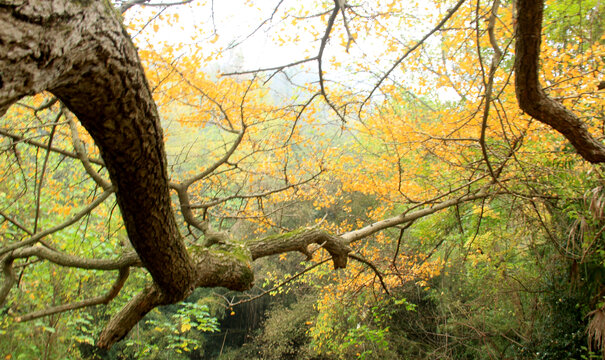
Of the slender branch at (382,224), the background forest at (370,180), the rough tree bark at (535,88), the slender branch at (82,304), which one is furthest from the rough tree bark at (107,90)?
the slender branch at (382,224)

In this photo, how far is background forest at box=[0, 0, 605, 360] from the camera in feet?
7.75

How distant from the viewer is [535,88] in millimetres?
1522

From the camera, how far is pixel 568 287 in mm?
3682

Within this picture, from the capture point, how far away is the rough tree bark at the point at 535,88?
4.20ft

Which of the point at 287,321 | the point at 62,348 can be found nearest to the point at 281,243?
the point at 62,348

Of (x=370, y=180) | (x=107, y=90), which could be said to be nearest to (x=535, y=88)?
(x=107, y=90)

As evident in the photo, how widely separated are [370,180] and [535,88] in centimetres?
400

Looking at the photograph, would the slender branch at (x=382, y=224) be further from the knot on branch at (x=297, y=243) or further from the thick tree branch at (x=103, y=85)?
the thick tree branch at (x=103, y=85)

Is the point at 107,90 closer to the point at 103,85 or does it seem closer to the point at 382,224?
the point at 103,85

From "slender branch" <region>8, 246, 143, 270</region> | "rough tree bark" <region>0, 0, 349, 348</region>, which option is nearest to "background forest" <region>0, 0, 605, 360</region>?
"slender branch" <region>8, 246, 143, 270</region>

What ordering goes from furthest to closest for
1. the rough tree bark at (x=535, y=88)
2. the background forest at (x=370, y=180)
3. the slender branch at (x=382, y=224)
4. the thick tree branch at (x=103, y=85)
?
1. the slender branch at (x=382, y=224)
2. the background forest at (x=370, y=180)
3. the rough tree bark at (x=535, y=88)
4. the thick tree branch at (x=103, y=85)

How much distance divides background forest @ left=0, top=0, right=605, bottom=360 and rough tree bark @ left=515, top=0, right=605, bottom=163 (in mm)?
113

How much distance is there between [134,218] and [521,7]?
1573mm

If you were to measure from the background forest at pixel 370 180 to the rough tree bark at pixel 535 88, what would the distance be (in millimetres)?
113
